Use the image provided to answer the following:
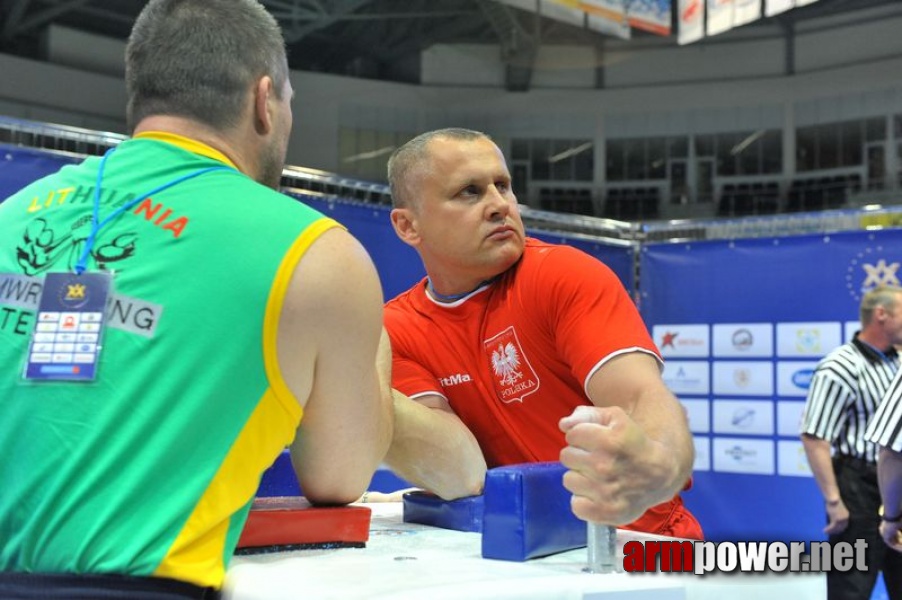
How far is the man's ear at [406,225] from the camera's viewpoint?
2.24 m

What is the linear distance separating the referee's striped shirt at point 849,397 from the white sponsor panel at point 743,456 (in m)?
1.09

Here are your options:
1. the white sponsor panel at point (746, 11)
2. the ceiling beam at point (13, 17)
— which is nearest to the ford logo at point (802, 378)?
the white sponsor panel at point (746, 11)

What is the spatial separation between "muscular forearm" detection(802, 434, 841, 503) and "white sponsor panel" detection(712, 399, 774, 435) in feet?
3.56

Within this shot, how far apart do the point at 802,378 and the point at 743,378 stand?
1.18 ft

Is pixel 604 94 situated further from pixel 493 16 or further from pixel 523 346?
pixel 523 346

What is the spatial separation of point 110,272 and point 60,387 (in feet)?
0.44

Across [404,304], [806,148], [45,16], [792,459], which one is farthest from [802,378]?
[45,16]

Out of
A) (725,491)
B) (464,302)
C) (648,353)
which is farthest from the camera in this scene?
(725,491)

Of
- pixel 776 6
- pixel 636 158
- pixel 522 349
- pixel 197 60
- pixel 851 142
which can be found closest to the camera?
pixel 197 60

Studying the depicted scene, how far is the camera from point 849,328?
525cm

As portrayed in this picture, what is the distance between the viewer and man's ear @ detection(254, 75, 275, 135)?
118cm

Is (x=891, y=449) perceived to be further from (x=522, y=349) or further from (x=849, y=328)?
(x=522, y=349)

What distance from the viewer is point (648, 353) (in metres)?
1.50

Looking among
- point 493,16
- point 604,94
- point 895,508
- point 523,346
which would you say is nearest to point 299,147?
point 493,16
